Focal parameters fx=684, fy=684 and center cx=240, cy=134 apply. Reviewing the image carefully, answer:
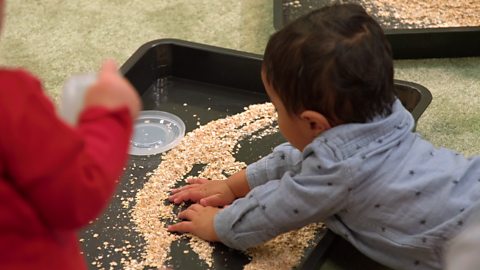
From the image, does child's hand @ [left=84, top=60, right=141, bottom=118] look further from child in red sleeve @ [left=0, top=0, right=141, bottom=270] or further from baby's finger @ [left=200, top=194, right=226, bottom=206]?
baby's finger @ [left=200, top=194, right=226, bottom=206]

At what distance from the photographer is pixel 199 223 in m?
0.97

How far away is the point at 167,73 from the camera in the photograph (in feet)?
4.25

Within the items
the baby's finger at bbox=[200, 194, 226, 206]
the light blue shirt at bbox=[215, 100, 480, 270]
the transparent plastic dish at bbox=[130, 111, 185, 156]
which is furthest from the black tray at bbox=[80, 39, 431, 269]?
the light blue shirt at bbox=[215, 100, 480, 270]

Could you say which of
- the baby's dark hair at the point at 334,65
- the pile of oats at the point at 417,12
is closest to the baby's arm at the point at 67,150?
the baby's dark hair at the point at 334,65

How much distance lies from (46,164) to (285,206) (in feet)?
1.38

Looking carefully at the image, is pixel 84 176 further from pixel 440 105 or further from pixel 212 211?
pixel 440 105

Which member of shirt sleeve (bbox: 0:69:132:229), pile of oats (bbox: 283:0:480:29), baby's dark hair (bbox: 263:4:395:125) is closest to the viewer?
shirt sleeve (bbox: 0:69:132:229)

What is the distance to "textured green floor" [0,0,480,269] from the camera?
1.29m

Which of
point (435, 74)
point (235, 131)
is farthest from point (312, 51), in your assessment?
point (435, 74)

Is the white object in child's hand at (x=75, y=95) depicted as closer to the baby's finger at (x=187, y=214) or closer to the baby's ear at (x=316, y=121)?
the baby's ear at (x=316, y=121)

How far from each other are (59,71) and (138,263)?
23.1 inches

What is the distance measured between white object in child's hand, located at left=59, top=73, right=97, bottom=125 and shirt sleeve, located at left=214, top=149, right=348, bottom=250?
1.12ft

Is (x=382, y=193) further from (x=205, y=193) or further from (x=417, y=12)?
(x=417, y=12)

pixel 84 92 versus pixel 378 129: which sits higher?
pixel 84 92
